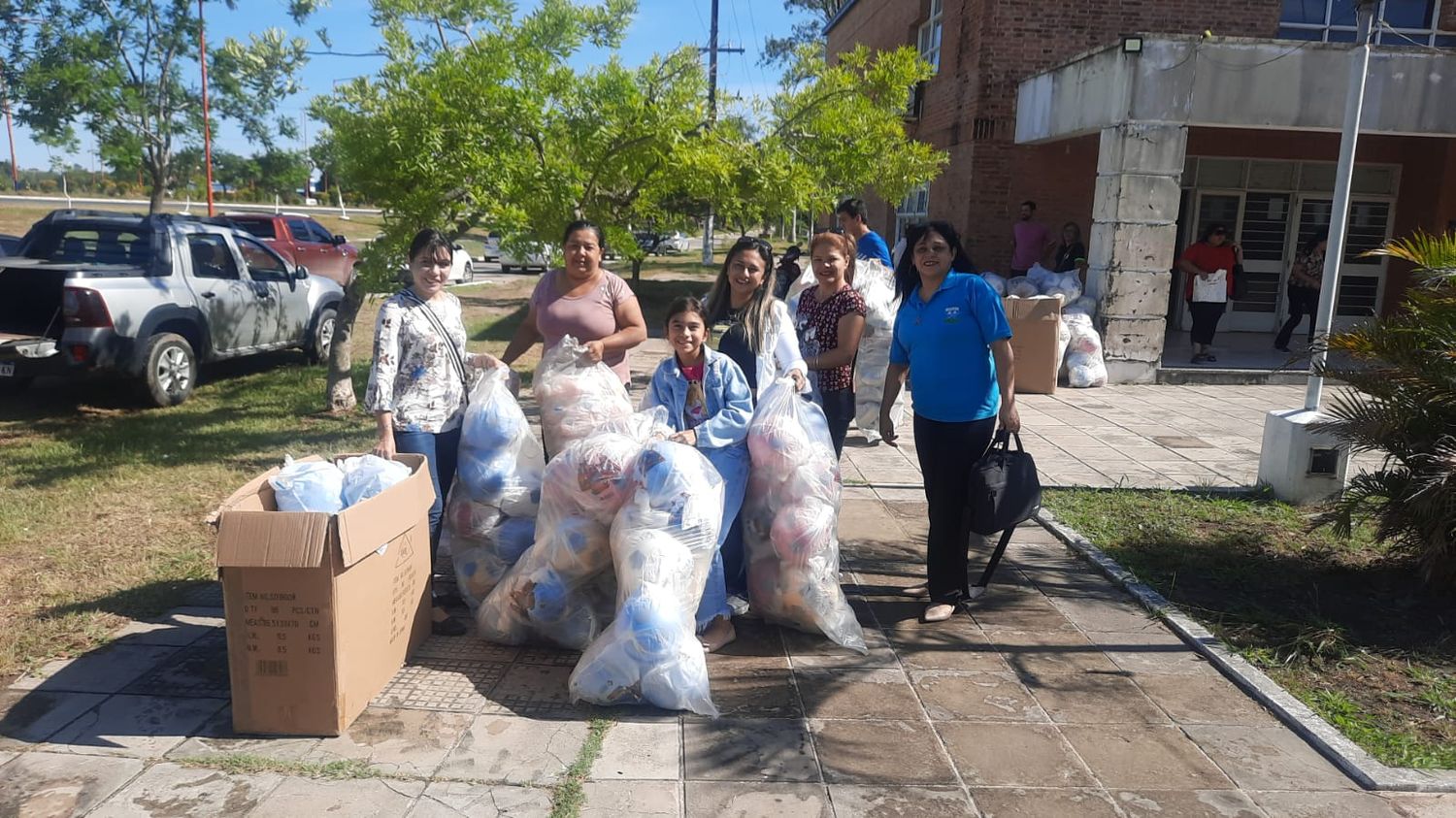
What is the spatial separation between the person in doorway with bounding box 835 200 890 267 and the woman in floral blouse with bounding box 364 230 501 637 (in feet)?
12.7

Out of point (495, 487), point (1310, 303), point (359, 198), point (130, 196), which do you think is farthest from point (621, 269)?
point (130, 196)

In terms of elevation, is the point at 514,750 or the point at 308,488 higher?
the point at 308,488

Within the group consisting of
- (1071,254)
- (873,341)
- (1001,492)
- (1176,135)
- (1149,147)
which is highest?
(1176,135)

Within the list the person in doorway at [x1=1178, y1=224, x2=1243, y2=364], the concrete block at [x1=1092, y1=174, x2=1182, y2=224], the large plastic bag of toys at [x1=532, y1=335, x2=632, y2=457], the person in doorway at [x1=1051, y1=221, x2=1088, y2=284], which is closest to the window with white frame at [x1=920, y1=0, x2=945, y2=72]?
the person in doorway at [x1=1051, y1=221, x2=1088, y2=284]

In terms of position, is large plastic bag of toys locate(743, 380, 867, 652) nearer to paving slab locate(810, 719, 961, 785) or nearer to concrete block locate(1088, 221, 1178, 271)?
paving slab locate(810, 719, 961, 785)

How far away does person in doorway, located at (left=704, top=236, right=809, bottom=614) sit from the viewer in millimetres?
4660

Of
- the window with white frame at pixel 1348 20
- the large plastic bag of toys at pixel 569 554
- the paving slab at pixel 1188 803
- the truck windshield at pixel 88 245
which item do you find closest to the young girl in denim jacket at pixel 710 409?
the large plastic bag of toys at pixel 569 554

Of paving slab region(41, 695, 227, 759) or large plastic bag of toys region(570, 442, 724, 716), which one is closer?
paving slab region(41, 695, 227, 759)

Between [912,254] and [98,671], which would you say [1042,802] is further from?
[98,671]

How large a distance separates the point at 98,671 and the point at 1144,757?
12.8 ft

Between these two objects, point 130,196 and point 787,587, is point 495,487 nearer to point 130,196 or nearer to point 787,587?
point 787,587

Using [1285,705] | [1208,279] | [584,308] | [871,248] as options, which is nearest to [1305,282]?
[1208,279]

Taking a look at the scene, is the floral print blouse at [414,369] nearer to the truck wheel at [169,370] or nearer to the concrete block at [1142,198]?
the truck wheel at [169,370]

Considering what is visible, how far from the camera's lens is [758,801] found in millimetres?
3178
